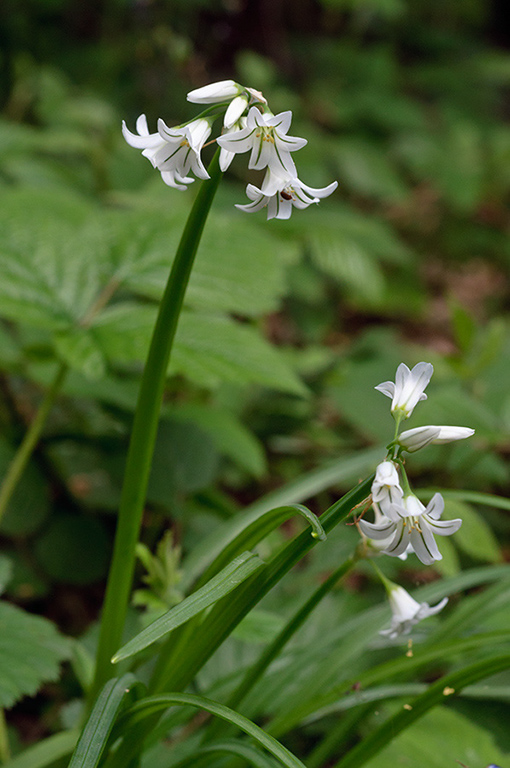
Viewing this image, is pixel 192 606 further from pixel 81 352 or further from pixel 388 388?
pixel 81 352

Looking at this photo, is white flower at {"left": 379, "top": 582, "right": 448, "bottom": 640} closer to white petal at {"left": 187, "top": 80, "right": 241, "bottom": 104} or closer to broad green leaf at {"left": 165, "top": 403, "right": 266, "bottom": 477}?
white petal at {"left": 187, "top": 80, "right": 241, "bottom": 104}

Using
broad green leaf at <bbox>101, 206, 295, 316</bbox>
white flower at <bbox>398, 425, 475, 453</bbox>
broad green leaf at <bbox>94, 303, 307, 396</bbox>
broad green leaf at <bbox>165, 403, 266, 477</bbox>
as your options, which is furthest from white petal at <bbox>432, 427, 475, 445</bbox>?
broad green leaf at <bbox>165, 403, 266, 477</bbox>

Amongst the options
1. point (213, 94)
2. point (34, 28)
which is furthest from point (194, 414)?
point (34, 28)

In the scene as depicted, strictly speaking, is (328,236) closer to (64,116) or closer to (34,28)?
(64,116)

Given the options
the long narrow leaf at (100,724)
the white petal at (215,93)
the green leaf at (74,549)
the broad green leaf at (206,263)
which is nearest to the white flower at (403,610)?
the long narrow leaf at (100,724)

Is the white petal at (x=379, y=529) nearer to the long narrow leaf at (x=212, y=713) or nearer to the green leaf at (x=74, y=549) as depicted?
the long narrow leaf at (x=212, y=713)

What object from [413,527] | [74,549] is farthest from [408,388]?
[74,549]
